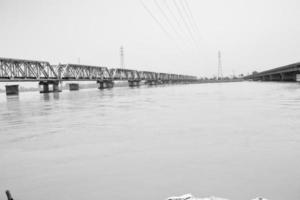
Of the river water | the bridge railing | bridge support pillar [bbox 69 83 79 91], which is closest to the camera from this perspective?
the river water

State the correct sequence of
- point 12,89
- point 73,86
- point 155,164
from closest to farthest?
point 155,164 < point 12,89 < point 73,86

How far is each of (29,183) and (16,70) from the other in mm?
65206

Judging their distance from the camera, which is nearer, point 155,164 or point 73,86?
point 155,164

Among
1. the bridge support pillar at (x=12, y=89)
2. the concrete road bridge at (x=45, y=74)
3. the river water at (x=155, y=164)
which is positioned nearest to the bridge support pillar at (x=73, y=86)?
the concrete road bridge at (x=45, y=74)

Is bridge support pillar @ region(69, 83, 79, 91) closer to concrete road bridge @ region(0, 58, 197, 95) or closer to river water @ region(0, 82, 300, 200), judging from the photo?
concrete road bridge @ region(0, 58, 197, 95)

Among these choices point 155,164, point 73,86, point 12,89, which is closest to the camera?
point 155,164

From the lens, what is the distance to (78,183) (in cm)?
400

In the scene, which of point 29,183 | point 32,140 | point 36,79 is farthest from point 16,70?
point 29,183

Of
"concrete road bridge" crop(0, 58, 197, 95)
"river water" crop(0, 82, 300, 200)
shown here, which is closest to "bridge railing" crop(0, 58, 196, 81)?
"concrete road bridge" crop(0, 58, 197, 95)

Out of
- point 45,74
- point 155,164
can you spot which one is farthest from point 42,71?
point 155,164

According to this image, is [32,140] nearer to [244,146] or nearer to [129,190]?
[129,190]

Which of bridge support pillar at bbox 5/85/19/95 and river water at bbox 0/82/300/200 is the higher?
bridge support pillar at bbox 5/85/19/95

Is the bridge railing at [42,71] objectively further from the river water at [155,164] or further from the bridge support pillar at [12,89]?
the river water at [155,164]

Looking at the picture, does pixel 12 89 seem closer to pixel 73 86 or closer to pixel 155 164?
pixel 73 86
